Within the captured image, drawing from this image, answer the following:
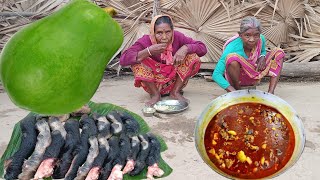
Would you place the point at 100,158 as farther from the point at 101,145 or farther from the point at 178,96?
the point at 178,96

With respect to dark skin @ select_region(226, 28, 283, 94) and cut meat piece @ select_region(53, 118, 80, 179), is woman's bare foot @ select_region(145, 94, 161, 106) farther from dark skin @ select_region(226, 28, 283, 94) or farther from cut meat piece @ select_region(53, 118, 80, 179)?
cut meat piece @ select_region(53, 118, 80, 179)

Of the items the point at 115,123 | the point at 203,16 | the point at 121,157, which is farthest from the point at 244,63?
the point at 121,157

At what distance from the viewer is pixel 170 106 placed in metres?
3.83

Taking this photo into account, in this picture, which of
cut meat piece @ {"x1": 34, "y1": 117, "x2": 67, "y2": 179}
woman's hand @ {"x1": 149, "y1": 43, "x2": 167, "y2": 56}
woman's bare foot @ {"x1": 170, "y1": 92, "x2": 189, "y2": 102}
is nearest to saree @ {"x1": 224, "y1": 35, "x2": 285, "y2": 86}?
woman's bare foot @ {"x1": 170, "y1": 92, "x2": 189, "y2": 102}

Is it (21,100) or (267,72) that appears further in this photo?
(267,72)

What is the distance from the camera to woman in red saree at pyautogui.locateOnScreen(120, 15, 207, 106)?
12.4ft

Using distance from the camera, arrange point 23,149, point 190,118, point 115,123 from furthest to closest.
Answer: point 190,118 → point 115,123 → point 23,149

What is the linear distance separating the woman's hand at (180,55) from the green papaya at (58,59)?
287 centimetres

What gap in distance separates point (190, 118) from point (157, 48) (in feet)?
2.12

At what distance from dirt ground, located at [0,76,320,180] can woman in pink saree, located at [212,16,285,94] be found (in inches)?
13.5

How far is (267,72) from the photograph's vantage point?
3.97 meters

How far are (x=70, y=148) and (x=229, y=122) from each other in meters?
1.38

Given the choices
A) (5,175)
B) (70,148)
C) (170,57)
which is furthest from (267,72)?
(5,175)

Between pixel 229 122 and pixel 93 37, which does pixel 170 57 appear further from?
pixel 93 37
